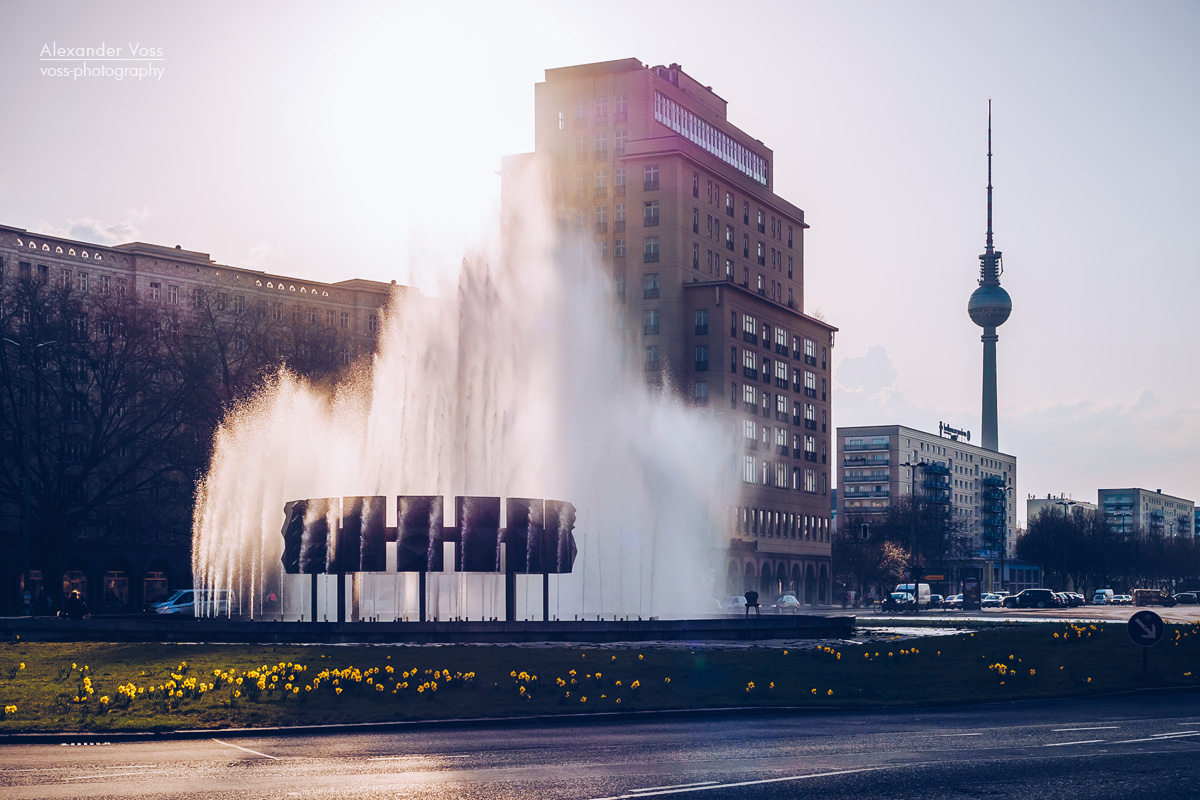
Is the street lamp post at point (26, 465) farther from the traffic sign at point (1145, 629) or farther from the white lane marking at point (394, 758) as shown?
the traffic sign at point (1145, 629)

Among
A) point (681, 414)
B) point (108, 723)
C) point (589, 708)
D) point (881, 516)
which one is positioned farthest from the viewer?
point (881, 516)

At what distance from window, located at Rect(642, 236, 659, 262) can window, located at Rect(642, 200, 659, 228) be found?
1.16 meters

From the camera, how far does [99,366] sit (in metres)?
62.8

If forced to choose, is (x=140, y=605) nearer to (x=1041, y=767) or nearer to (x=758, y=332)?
(x=758, y=332)

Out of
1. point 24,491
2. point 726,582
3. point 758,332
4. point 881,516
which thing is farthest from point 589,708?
point 881,516

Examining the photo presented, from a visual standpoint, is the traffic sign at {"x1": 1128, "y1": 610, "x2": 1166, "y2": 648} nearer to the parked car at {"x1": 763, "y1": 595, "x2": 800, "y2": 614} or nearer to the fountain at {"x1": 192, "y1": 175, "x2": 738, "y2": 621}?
the fountain at {"x1": 192, "y1": 175, "x2": 738, "y2": 621}

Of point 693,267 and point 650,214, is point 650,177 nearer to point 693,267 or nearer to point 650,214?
point 650,214

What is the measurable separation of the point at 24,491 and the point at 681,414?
174ft

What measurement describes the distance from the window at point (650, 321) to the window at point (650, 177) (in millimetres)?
10149

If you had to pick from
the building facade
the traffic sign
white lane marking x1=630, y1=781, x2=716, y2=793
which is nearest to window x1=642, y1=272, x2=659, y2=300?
the building facade

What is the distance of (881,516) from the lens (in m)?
168

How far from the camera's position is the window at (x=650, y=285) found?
357ft

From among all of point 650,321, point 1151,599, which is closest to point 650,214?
point 650,321

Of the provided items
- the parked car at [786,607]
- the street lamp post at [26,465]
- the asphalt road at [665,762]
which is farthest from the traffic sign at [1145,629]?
the parked car at [786,607]
